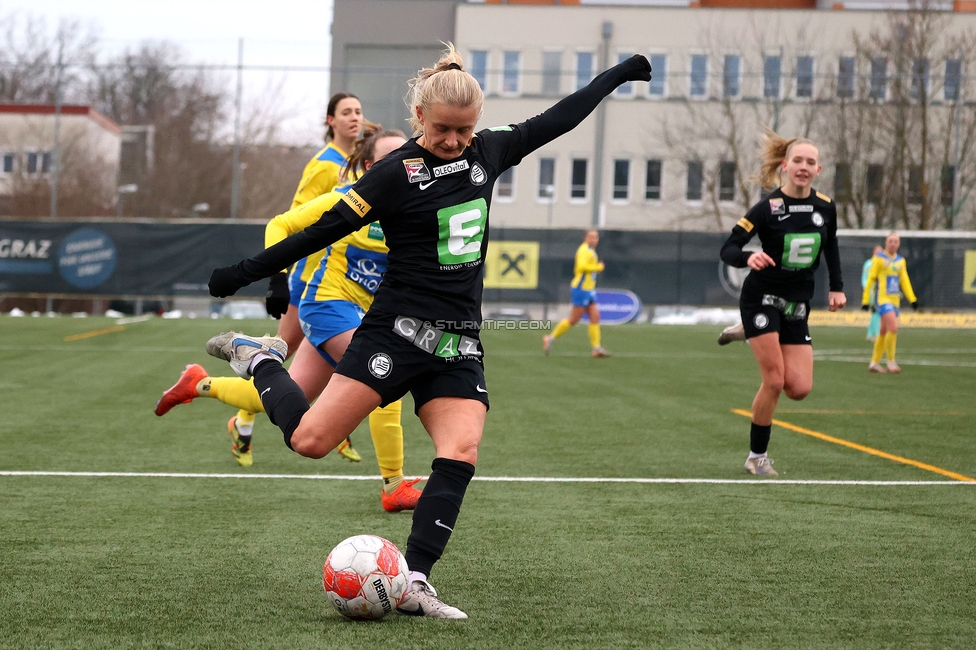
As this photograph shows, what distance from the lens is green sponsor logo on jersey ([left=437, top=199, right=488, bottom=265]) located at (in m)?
4.03

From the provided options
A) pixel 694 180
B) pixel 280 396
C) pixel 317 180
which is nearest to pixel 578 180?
pixel 694 180

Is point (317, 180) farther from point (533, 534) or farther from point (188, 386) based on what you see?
point (533, 534)

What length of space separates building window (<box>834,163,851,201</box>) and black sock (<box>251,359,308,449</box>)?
32.3 metres

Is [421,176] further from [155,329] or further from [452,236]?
[155,329]

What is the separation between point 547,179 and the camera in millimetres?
46531

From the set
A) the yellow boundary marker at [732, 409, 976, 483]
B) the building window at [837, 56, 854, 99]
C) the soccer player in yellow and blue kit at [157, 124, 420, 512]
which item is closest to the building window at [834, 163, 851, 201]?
the building window at [837, 56, 854, 99]

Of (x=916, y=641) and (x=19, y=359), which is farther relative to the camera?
(x=19, y=359)

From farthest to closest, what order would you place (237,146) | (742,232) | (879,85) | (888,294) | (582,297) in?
(879,85), (237,146), (582,297), (888,294), (742,232)

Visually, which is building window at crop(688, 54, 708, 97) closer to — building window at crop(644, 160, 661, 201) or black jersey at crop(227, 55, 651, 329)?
building window at crop(644, 160, 661, 201)

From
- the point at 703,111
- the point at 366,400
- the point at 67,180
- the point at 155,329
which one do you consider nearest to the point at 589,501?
the point at 366,400

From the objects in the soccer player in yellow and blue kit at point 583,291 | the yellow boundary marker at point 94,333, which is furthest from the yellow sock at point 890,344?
the yellow boundary marker at point 94,333

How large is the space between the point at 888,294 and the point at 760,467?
11.5 m

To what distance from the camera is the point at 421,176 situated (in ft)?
13.1

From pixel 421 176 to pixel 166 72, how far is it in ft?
104
